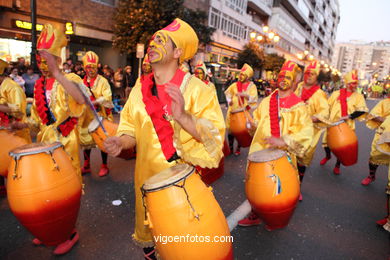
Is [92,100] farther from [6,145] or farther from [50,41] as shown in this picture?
[50,41]

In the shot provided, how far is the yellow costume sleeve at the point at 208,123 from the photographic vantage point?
181 cm

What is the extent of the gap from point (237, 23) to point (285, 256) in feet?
100

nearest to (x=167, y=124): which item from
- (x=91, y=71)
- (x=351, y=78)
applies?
(x=91, y=71)

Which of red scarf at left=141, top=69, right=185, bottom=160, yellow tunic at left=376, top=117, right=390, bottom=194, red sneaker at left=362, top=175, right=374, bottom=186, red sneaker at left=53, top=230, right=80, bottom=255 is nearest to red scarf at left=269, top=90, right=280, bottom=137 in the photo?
yellow tunic at left=376, top=117, right=390, bottom=194

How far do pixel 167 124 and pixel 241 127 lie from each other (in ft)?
14.0

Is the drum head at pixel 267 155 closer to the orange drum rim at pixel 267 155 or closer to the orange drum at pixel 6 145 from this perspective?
the orange drum rim at pixel 267 155

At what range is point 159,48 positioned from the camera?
1.93 meters

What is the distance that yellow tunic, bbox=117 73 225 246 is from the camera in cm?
179

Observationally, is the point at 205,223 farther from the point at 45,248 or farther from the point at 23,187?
the point at 45,248

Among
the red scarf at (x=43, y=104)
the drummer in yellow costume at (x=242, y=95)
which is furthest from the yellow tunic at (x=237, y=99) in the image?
the red scarf at (x=43, y=104)

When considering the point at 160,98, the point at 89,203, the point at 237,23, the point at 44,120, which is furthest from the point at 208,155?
the point at 237,23

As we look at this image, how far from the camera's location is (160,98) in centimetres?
207

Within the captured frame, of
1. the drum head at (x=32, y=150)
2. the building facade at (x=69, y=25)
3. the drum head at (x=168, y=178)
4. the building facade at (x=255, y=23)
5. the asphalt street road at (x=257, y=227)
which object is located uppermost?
the building facade at (x=255, y=23)

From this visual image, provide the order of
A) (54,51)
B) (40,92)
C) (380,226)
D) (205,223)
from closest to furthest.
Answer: (205,223) < (54,51) < (40,92) < (380,226)
